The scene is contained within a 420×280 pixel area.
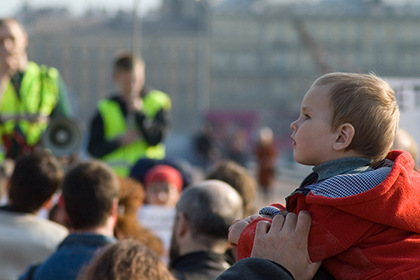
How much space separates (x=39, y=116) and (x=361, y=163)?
3055mm

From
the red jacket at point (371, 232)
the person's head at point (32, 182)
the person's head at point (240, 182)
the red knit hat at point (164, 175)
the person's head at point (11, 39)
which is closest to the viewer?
the red jacket at point (371, 232)

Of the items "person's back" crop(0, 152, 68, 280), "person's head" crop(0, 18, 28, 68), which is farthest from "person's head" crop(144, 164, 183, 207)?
"person's back" crop(0, 152, 68, 280)

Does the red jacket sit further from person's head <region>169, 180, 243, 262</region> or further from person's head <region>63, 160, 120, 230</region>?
person's head <region>63, 160, 120, 230</region>

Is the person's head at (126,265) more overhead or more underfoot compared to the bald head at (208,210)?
more overhead

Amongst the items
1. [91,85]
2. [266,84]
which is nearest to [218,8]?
[266,84]

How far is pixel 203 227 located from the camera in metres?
2.50

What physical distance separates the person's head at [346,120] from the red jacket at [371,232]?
9 cm

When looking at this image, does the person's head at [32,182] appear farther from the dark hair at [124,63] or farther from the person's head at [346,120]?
the person's head at [346,120]

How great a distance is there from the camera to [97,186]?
8.95 ft

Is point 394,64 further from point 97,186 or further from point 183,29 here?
point 97,186

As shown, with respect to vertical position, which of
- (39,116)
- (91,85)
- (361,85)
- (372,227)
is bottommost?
(91,85)

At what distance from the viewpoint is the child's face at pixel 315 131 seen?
1.42 m

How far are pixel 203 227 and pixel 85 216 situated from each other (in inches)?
19.6

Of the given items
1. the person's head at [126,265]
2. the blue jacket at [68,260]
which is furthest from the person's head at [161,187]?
the person's head at [126,265]
